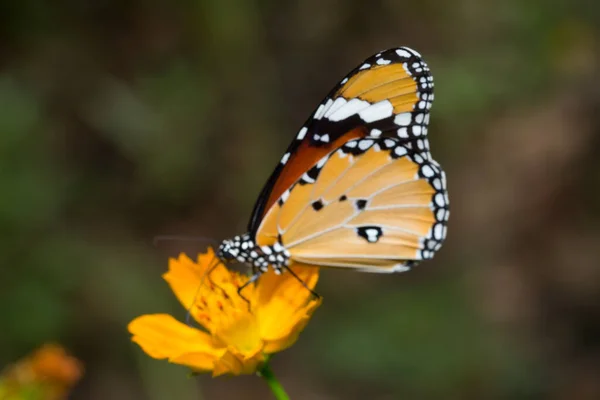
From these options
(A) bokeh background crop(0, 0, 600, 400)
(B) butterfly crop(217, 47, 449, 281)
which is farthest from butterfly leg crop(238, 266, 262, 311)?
(A) bokeh background crop(0, 0, 600, 400)

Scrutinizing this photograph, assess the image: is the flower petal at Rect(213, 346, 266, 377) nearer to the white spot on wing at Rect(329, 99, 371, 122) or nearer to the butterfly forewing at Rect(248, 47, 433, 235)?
the butterfly forewing at Rect(248, 47, 433, 235)

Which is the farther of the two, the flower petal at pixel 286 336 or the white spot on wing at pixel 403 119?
the white spot on wing at pixel 403 119

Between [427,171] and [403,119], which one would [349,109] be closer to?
[403,119]

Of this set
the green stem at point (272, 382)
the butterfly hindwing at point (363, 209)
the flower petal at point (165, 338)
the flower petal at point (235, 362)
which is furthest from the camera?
the butterfly hindwing at point (363, 209)

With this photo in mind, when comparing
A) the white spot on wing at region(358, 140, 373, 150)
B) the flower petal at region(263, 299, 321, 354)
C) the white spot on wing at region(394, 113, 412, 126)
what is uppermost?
the white spot on wing at region(394, 113, 412, 126)

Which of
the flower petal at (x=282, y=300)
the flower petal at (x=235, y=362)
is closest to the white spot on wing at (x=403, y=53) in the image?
the flower petal at (x=282, y=300)

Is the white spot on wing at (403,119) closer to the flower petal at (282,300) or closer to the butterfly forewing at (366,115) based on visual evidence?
the butterfly forewing at (366,115)

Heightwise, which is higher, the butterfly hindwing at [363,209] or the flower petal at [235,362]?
the butterfly hindwing at [363,209]
